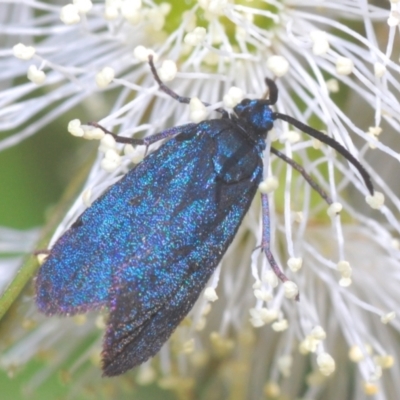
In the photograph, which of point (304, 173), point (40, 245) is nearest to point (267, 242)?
point (304, 173)

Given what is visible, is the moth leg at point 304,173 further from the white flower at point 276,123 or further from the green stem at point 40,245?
the green stem at point 40,245

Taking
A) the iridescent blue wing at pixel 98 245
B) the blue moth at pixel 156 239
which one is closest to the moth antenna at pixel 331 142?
the blue moth at pixel 156 239

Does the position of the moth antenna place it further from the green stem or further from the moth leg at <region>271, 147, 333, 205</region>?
the green stem

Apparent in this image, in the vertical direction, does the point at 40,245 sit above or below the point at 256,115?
below

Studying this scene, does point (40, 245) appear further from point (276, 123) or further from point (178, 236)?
point (276, 123)

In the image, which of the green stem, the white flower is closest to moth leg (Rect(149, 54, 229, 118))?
the white flower

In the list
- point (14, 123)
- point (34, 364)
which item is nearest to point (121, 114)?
point (14, 123)
